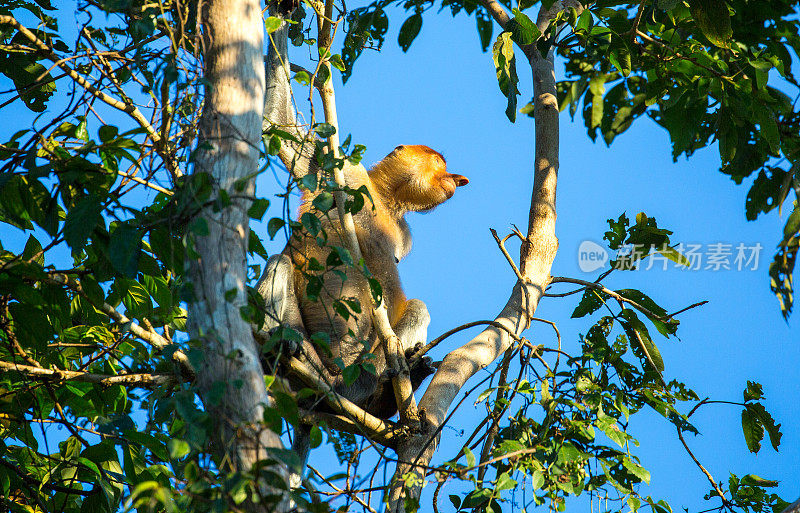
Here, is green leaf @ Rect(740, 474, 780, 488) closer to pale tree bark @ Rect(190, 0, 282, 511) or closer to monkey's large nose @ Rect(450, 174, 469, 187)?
pale tree bark @ Rect(190, 0, 282, 511)

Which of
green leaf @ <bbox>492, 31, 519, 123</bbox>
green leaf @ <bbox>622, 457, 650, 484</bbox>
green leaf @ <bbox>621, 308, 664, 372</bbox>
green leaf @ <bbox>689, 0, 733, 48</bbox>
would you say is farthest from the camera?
green leaf @ <bbox>621, 308, 664, 372</bbox>

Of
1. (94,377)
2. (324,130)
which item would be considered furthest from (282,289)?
(324,130)

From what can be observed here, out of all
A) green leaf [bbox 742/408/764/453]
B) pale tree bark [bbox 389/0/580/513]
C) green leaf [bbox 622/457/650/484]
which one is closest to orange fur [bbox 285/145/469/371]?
pale tree bark [bbox 389/0/580/513]

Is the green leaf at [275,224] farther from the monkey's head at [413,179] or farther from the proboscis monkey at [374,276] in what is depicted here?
the monkey's head at [413,179]

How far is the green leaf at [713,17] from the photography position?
3668 millimetres

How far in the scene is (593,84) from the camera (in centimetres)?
335

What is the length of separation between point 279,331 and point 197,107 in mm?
872

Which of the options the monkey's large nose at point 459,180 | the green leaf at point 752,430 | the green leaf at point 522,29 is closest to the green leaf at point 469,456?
the green leaf at point 752,430

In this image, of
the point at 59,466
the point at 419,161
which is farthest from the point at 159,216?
the point at 419,161

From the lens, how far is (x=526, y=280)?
4.58 meters

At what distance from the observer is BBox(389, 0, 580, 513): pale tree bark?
402 centimetres

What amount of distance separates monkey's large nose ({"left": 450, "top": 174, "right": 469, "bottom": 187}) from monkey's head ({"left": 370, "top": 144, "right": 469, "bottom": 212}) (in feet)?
0.20

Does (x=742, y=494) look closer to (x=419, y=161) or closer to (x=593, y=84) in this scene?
(x=593, y=84)

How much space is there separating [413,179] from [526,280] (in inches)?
75.0
